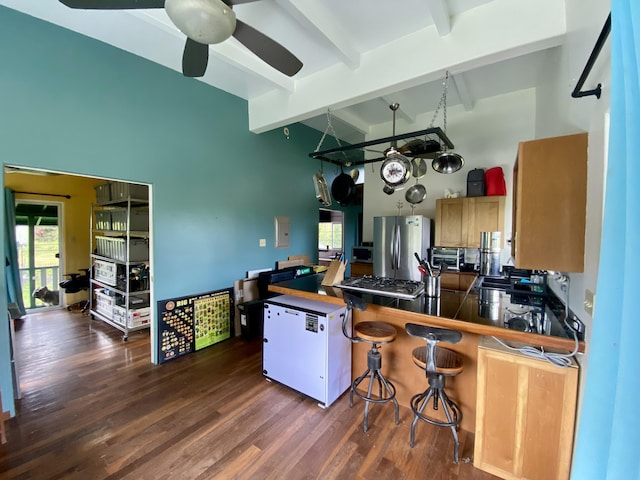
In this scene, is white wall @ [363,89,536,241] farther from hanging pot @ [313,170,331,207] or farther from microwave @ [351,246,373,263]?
hanging pot @ [313,170,331,207]

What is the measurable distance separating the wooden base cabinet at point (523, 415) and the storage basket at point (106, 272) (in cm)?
452

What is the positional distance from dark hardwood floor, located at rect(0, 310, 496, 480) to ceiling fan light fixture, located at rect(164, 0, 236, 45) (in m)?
2.52

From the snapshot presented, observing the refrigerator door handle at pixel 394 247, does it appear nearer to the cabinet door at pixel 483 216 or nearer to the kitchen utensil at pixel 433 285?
the cabinet door at pixel 483 216

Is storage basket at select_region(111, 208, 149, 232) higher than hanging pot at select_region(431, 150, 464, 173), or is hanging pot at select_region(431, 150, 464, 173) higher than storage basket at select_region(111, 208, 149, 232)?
hanging pot at select_region(431, 150, 464, 173)

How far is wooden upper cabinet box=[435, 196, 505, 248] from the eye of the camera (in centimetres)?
384

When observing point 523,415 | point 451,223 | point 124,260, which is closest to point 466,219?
point 451,223

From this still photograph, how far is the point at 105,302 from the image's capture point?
412 centimetres

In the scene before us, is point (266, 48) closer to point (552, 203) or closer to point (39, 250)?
point (552, 203)

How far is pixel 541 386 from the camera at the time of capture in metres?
1.51

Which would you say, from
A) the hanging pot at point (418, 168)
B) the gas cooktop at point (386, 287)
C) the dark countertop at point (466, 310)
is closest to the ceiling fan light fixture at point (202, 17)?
the dark countertop at point (466, 310)

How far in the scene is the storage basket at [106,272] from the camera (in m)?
3.83

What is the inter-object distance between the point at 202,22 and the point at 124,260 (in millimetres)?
3389

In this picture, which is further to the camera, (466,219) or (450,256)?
(450,256)

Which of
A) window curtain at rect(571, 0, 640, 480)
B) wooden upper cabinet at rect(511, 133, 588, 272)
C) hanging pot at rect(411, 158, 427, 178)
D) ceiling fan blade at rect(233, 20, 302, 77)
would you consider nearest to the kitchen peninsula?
wooden upper cabinet at rect(511, 133, 588, 272)
